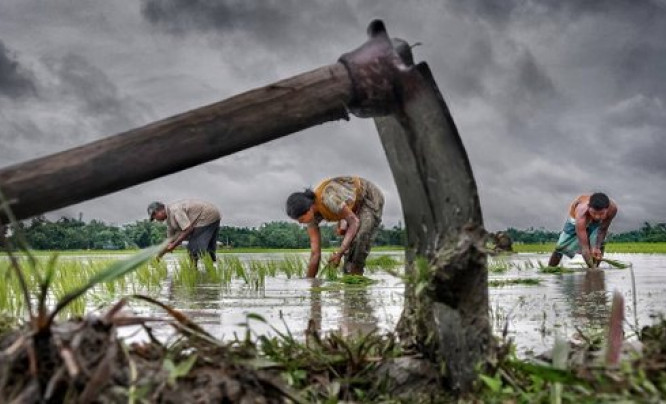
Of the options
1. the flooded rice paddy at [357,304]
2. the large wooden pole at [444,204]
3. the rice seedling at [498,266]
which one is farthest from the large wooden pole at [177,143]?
the rice seedling at [498,266]

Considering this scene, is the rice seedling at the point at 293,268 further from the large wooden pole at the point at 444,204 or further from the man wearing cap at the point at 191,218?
the large wooden pole at the point at 444,204

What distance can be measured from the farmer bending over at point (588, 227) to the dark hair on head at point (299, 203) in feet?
15.5

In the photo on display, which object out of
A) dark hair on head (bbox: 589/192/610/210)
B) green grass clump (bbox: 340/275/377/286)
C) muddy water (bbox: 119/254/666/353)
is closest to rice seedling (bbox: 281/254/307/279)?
muddy water (bbox: 119/254/666/353)

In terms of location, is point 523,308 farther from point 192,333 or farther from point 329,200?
point 329,200

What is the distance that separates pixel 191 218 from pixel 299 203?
15.7ft

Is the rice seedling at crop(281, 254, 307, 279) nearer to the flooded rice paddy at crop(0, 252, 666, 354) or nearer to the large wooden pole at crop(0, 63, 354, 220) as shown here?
the flooded rice paddy at crop(0, 252, 666, 354)

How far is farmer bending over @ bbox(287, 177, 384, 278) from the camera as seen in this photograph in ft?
36.0

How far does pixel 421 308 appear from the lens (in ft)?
8.62

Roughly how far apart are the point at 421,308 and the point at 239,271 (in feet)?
23.1

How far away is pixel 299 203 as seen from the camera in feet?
35.9

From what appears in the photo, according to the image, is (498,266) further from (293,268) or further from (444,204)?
(444,204)

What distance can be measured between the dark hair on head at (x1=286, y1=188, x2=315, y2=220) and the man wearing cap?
4.32 meters

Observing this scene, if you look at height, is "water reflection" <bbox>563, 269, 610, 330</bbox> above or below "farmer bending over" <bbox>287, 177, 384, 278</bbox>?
below

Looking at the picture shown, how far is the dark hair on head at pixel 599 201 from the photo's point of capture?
12977mm
